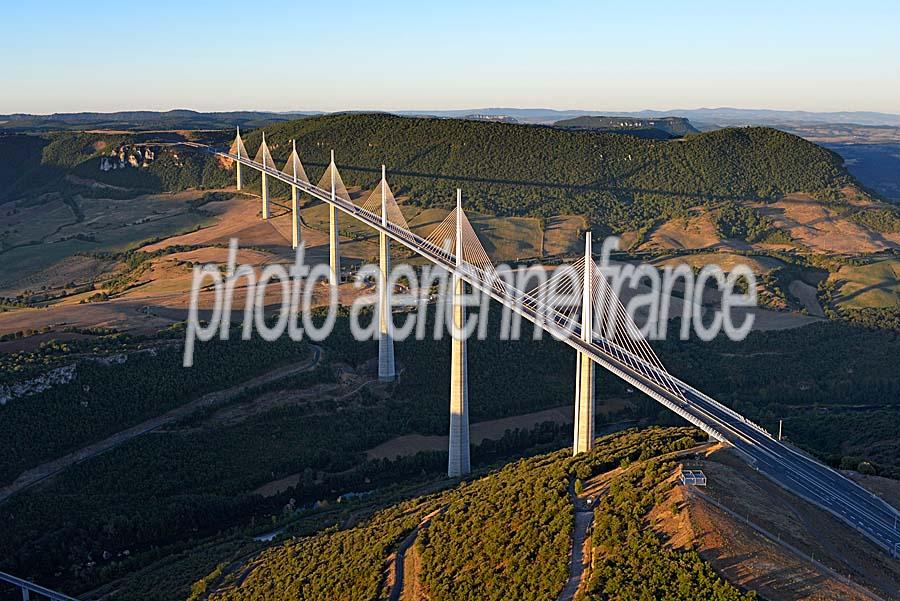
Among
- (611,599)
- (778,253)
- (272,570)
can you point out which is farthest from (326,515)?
(778,253)

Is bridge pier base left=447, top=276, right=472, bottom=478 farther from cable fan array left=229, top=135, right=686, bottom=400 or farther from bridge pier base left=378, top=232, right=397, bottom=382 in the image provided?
bridge pier base left=378, top=232, right=397, bottom=382

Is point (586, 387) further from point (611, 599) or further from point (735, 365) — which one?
point (735, 365)

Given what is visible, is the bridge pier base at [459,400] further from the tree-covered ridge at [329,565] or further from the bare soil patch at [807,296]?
the bare soil patch at [807,296]

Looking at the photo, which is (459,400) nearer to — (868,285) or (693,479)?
(693,479)

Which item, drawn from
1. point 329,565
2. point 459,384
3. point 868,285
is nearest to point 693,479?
point 329,565

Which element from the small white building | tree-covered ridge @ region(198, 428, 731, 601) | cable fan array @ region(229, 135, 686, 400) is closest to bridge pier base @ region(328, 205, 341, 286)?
cable fan array @ region(229, 135, 686, 400)

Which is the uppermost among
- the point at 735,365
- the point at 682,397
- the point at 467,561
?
the point at 682,397
